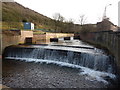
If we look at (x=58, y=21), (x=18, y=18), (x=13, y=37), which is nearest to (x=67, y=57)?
(x=13, y=37)

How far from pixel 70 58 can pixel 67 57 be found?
1.00ft

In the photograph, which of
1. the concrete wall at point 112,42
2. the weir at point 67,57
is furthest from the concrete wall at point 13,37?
the concrete wall at point 112,42

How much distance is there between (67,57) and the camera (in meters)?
9.31

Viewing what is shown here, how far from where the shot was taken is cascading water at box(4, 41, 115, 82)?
298 inches

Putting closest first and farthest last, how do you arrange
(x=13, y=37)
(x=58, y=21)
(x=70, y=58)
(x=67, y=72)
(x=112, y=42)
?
(x=67, y=72), (x=112, y=42), (x=70, y=58), (x=13, y=37), (x=58, y=21)

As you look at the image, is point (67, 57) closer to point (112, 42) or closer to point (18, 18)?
point (112, 42)

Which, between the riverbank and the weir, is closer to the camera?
the riverbank

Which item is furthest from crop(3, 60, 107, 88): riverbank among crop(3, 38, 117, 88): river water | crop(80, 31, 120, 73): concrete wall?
crop(80, 31, 120, 73): concrete wall

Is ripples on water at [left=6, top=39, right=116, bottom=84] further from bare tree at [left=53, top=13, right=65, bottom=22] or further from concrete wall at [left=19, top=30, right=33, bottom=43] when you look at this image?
bare tree at [left=53, top=13, right=65, bottom=22]

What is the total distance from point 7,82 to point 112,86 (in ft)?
17.0

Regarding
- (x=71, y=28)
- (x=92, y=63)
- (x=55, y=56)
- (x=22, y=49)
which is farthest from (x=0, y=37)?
(x=71, y=28)

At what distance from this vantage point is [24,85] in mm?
5453

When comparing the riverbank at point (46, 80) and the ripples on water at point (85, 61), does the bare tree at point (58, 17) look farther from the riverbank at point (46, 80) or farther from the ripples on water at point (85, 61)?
the riverbank at point (46, 80)

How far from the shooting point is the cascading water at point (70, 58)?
7575 millimetres
